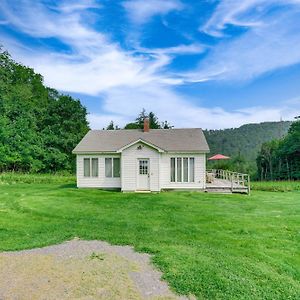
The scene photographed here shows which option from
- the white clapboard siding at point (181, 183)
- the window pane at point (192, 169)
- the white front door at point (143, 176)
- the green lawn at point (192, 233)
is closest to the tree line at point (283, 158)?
the white clapboard siding at point (181, 183)

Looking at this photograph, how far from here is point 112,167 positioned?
18078mm

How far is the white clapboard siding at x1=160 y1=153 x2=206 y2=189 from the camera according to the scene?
17.5 meters

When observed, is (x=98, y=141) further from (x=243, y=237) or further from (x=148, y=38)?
(x=243, y=237)

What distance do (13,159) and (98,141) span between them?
13026 mm

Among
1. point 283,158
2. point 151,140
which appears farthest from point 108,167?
point 283,158

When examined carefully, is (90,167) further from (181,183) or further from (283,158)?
(283,158)

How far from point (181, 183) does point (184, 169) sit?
82cm

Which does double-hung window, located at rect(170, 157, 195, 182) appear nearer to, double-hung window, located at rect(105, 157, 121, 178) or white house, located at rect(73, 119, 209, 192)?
white house, located at rect(73, 119, 209, 192)

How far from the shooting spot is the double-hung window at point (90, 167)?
1822 cm

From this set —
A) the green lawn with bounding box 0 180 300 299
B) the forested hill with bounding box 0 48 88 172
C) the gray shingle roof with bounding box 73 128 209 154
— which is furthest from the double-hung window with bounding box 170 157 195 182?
the forested hill with bounding box 0 48 88 172

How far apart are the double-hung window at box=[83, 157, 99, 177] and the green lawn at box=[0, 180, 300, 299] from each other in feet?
12.2

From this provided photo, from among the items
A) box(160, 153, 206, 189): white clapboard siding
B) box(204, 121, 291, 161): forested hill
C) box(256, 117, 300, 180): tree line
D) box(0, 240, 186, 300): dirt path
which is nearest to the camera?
box(0, 240, 186, 300): dirt path

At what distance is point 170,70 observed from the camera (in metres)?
20.9

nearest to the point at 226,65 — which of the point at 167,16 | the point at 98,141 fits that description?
the point at 167,16
